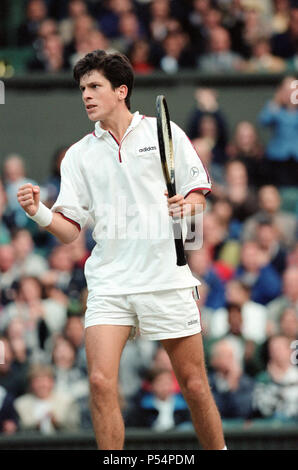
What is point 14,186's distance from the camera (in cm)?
1135

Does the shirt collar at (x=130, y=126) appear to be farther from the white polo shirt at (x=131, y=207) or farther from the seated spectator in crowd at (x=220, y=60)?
the seated spectator in crowd at (x=220, y=60)

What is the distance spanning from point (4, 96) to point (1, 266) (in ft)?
8.28

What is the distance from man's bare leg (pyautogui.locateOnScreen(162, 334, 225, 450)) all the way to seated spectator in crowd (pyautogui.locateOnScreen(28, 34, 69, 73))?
687cm

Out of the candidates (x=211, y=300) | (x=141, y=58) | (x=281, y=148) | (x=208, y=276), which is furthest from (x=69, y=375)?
(x=141, y=58)

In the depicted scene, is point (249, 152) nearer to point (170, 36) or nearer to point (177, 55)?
point (177, 55)

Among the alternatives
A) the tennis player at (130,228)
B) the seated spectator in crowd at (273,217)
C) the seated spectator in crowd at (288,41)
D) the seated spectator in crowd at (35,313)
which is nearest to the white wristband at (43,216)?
the tennis player at (130,228)

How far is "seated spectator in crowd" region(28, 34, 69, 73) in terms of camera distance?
40.1 ft

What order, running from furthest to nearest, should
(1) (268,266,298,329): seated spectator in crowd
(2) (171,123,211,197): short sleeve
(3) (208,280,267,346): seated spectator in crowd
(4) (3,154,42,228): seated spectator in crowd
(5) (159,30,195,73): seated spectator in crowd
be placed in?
(5) (159,30,195,73): seated spectator in crowd
(4) (3,154,42,228): seated spectator in crowd
(1) (268,266,298,329): seated spectator in crowd
(3) (208,280,267,346): seated spectator in crowd
(2) (171,123,211,197): short sleeve

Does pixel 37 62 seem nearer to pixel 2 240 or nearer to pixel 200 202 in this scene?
pixel 2 240

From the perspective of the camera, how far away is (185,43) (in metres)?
12.4

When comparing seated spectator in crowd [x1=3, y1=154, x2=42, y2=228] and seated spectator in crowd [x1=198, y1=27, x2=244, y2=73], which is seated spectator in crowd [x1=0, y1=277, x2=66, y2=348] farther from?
seated spectator in crowd [x1=198, y1=27, x2=244, y2=73]

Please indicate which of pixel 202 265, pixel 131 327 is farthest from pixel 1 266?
pixel 131 327

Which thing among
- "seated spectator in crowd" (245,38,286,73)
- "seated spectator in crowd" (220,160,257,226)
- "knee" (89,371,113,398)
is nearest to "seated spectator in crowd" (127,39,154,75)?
"seated spectator in crowd" (245,38,286,73)

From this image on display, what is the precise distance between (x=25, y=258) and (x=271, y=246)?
2.53 m
